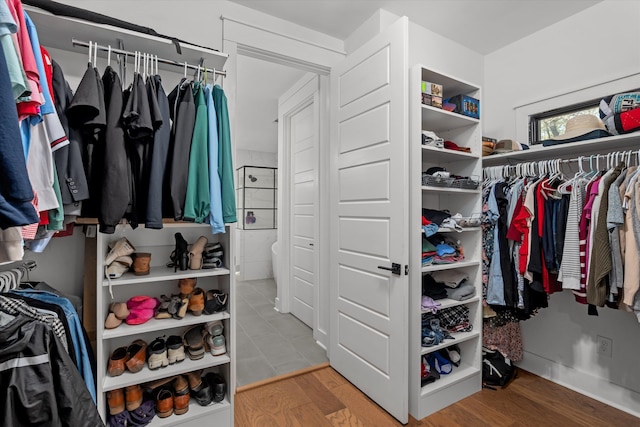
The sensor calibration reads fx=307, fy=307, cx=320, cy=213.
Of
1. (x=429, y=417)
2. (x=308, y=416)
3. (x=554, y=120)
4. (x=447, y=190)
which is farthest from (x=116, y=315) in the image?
(x=554, y=120)

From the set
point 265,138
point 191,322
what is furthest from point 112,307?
point 265,138

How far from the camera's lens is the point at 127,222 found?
133cm

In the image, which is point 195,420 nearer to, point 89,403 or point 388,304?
point 89,403

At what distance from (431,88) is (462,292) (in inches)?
51.0

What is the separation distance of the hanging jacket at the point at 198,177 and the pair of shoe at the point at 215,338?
27.5 inches

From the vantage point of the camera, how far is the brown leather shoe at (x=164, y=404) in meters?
1.56

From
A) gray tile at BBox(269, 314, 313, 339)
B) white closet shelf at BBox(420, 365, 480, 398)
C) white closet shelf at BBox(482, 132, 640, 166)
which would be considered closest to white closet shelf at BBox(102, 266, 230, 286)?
white closet shelf at BBox(420, 365, 480, 398)

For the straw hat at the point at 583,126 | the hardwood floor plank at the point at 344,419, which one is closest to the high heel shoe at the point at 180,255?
the hardwood floor plank at the point at 344,419

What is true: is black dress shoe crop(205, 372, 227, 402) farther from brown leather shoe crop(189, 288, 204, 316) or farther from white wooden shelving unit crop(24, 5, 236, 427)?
brown leather shoe crop(189, 288, 204, 316)

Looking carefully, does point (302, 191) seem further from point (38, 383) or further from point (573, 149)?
point (38, 383)

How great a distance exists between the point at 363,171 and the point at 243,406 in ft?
5.35

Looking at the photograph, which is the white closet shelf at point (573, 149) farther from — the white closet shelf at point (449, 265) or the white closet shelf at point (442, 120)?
the white closet shelf at point (449, 265)

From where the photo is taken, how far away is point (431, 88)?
1.84 meters

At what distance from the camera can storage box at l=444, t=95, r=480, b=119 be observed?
2.00 meters
